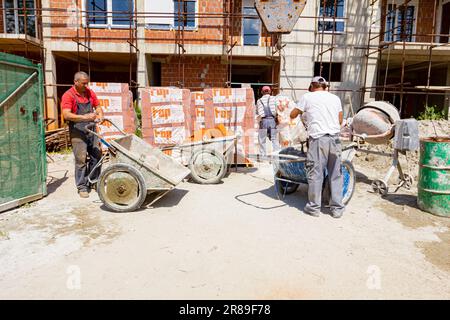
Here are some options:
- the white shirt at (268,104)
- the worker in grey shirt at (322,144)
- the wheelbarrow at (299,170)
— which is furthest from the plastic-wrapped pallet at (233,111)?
the worker in grey shirt at (322,144)

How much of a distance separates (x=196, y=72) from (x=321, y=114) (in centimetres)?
1047

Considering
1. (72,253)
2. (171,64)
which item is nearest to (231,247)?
(72,253)

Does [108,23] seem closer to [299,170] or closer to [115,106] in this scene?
[115,106]

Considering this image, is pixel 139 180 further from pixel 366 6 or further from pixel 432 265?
pixel 366 6

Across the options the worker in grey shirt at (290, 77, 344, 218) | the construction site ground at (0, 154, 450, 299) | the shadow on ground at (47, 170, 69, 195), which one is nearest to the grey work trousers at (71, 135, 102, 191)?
the construction site ground at (0, 154, 450, 299)

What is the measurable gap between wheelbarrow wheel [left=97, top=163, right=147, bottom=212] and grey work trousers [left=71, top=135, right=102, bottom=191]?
1.18m

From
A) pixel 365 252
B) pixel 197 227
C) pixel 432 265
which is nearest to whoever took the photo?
pixel 432 265

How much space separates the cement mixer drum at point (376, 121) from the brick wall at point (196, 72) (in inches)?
336

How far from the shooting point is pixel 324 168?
491cm

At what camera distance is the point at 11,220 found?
183 inches

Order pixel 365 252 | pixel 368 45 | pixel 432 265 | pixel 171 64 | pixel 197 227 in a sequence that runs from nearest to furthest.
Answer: pixel 432 265, pixel 365 252, pixel 197 227, pixel 368 45, pixel 171 64

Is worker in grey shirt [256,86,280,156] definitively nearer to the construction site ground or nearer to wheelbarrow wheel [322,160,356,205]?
the construction site ground

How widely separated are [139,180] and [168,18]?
10642mm

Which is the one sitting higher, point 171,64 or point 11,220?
point 171,64
